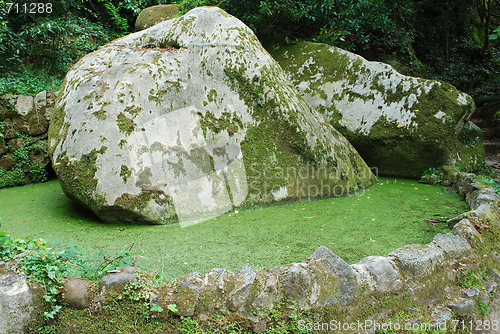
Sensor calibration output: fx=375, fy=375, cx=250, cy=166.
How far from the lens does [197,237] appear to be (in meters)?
3.05

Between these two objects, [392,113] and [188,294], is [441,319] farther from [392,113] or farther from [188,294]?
[392,113]

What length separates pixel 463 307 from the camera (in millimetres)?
2240

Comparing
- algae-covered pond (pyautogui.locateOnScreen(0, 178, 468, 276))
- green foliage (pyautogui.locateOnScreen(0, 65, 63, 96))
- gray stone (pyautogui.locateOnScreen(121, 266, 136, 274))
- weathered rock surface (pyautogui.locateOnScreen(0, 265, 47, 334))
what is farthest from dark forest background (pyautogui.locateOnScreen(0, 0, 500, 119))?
gray stone (pyautogui.locateOnScreen(121, 266, 136, 274))

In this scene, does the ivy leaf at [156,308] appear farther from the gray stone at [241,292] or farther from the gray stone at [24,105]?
the gray stone at [24,105]

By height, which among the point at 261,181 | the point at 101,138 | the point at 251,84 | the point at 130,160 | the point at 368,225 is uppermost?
the point at 251,84

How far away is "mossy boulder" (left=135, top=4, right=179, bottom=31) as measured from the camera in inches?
283

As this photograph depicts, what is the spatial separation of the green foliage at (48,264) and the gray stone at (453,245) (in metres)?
2.02

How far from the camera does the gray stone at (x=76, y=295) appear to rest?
1836mm

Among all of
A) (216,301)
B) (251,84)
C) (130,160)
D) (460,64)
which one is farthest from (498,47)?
(216,301)

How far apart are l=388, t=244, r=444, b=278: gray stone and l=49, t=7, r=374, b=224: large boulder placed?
175 centimetres

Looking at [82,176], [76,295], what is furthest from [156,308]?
[82,176]

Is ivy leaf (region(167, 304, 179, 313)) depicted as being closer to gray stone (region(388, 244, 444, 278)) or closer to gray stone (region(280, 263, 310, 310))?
gray stone (region(280, 263, 310, 310))

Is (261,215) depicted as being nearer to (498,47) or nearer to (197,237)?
(197,237)

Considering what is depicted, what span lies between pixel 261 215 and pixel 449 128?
322cm
